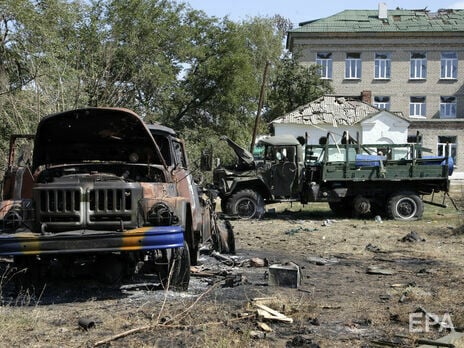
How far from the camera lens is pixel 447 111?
42.1m

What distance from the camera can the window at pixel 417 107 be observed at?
42094 millimetres

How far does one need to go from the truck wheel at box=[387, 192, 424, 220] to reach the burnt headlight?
11.3m

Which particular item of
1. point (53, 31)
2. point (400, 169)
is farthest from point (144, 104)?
point (400, 169)

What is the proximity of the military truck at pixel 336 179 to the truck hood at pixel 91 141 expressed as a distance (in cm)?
901

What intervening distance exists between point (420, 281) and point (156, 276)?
336 cm

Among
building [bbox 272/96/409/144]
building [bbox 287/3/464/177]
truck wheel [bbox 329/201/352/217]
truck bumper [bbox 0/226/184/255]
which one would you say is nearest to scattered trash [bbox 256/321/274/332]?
truck bumper [bbox 0/226/184/255]

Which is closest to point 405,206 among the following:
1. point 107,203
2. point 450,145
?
point 107,203

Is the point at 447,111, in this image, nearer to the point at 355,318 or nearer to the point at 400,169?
the point at 400,169

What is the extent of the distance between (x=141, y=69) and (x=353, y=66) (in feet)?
60.0

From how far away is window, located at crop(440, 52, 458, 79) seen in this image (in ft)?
138

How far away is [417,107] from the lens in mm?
42312

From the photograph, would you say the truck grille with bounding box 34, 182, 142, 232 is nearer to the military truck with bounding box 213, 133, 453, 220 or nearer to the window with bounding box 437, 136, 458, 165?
the military truck with bounding box 213, 133, 453, 220

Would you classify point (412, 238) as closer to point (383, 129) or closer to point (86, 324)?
point (86, 324)

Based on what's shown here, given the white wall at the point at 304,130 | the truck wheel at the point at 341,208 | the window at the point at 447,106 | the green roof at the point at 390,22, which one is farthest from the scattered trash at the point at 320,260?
the window at the point at 447,106
